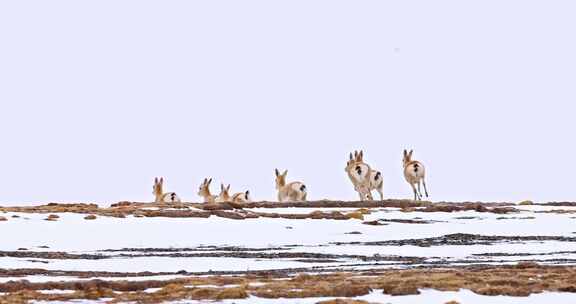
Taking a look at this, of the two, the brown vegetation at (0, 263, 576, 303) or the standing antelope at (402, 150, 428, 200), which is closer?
the brown vegetation at (0, 263, 576, 303)

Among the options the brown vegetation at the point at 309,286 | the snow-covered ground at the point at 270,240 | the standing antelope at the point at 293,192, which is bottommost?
the brown vegetation at the point at 309,286

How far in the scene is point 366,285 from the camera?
63.7 ft

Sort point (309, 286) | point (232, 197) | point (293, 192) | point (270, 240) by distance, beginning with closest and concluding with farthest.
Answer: point (309, 286)
point (270, 240)
point (293, 192)
point (232, 197)

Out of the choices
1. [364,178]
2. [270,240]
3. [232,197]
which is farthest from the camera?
[232,197]

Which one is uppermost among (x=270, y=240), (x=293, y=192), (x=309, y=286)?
(x=293, y=192)

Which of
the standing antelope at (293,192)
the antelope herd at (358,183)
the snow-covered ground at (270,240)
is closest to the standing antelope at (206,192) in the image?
the antelope herd at (358,183)

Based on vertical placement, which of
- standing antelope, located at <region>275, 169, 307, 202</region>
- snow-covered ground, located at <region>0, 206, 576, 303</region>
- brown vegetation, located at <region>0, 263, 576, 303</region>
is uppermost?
standing antelope, located at <region>275, 169, 307, 202</region>

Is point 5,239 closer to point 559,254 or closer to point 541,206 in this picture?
point 559,254

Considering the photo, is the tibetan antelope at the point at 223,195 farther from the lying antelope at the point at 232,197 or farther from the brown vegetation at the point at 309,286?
the brown vegetation at the point at 309,286

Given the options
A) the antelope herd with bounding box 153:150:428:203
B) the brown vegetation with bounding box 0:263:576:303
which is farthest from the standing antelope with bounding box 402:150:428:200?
the brown vegetation with bounding box 0:263:576:303

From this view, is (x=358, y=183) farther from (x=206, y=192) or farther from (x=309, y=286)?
(x=309, y=286)

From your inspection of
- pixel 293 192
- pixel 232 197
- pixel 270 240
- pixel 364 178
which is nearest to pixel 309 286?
pixel 270 240

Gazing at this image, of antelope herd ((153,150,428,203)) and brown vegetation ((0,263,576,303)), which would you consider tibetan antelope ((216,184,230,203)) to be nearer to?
antelope herd ((153,150,428,203))

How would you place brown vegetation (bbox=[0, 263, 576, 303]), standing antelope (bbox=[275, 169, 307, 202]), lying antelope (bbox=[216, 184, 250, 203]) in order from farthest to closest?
1. lying antelope (bbox=[216, 184, 250, 203])
2. standing antelope (bbox=[275, 169, 307, 202])
3. brown vegetation (bbox=[0, 263, 576, 303])
